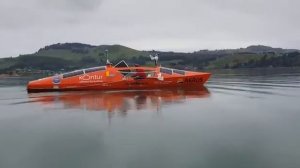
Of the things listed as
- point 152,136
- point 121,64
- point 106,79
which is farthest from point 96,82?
point 152,136

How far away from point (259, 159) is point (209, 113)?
28.9ft

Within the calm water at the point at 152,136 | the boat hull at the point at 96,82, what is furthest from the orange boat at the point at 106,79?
the calm water at the point at 152,136

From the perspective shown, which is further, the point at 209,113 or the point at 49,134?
the point at 209,113

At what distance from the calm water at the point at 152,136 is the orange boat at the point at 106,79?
36.5ft

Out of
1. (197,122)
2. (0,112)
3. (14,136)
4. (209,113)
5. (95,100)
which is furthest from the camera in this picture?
(95,100)

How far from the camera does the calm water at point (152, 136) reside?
470 inches

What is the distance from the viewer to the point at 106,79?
3559cm

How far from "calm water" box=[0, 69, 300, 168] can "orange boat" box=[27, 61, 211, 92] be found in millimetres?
11116

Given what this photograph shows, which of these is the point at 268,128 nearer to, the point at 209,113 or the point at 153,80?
the point at 209,113

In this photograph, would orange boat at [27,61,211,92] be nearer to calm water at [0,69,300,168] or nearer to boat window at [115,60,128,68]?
boat window at [115,60,128,68]

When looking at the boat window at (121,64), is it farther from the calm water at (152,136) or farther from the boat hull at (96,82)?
the calm water at (152,136)

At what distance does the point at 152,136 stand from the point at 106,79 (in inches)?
841

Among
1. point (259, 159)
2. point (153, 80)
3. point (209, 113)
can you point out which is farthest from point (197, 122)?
point (153, 80)

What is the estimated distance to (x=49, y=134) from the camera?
15773mm
